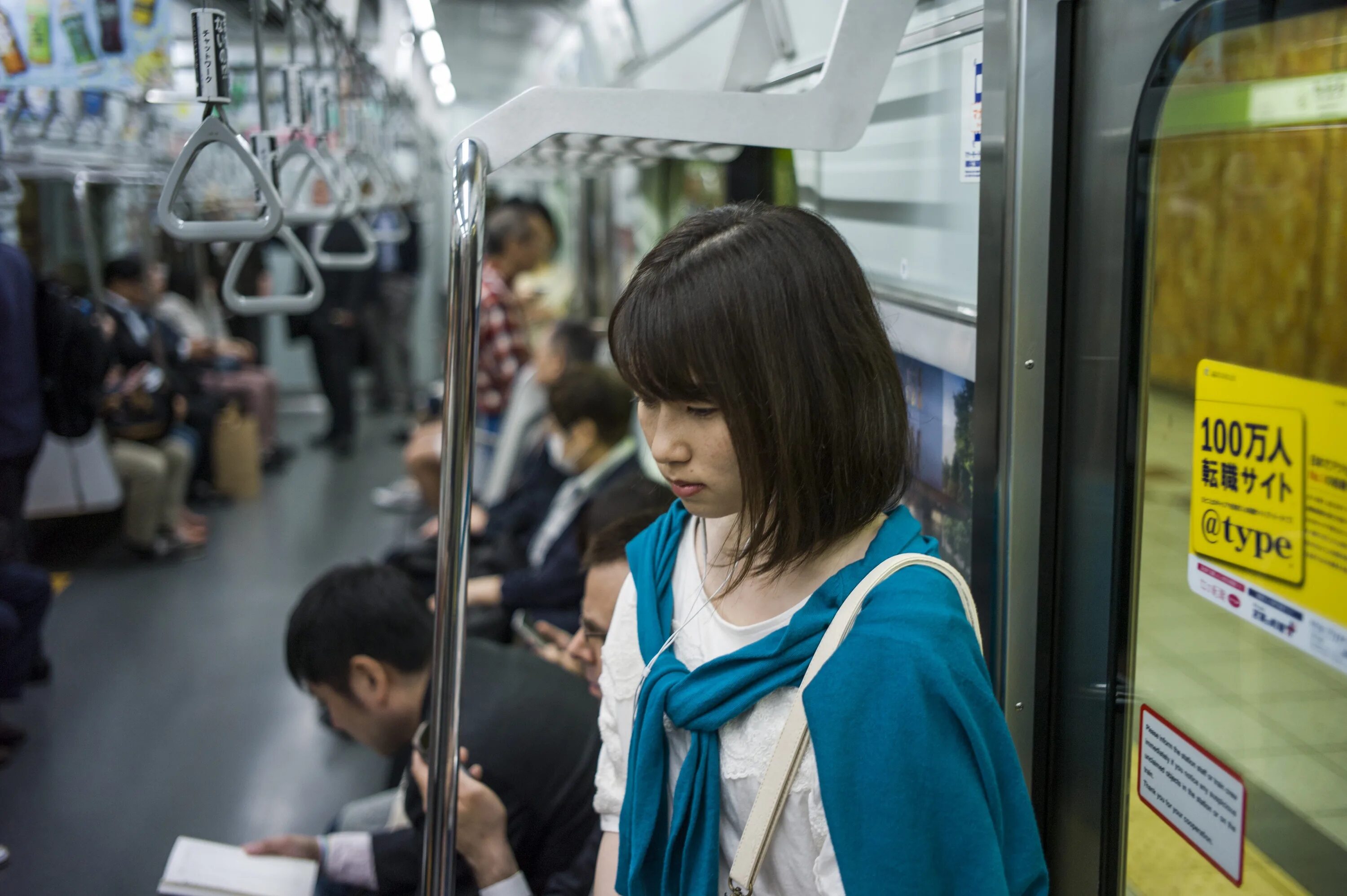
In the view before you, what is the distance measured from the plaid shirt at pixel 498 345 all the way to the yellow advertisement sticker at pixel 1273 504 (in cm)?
393

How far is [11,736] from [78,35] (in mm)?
2247

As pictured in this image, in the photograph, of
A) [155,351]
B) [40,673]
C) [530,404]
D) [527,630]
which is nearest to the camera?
[527,630]

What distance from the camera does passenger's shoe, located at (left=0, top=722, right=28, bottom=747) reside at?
3594 mm

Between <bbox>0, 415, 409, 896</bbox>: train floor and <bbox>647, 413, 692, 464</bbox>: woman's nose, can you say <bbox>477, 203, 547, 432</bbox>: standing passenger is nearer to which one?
<bbox>0, 415, 409, 896</bbox>: train floor

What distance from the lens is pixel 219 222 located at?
1506 millimetres

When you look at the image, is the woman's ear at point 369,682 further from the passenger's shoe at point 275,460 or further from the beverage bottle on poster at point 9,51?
the passenger's shoe at point 275,460

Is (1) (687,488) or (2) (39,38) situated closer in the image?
(1) (687,488)

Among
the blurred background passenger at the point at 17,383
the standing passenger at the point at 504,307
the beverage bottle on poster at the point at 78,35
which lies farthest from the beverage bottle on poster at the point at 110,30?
the standing passenger at the point at 504,307

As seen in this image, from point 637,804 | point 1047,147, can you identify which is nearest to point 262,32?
point 1047,147

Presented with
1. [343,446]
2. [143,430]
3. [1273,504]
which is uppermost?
[1273,504]

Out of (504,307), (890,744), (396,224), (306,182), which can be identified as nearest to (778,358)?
(890,744)

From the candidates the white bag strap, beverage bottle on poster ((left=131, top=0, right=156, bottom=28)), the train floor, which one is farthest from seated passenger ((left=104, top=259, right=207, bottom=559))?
the white bag strap

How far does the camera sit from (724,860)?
1.14 m

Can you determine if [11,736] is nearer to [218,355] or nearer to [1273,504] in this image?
[1273,504]
